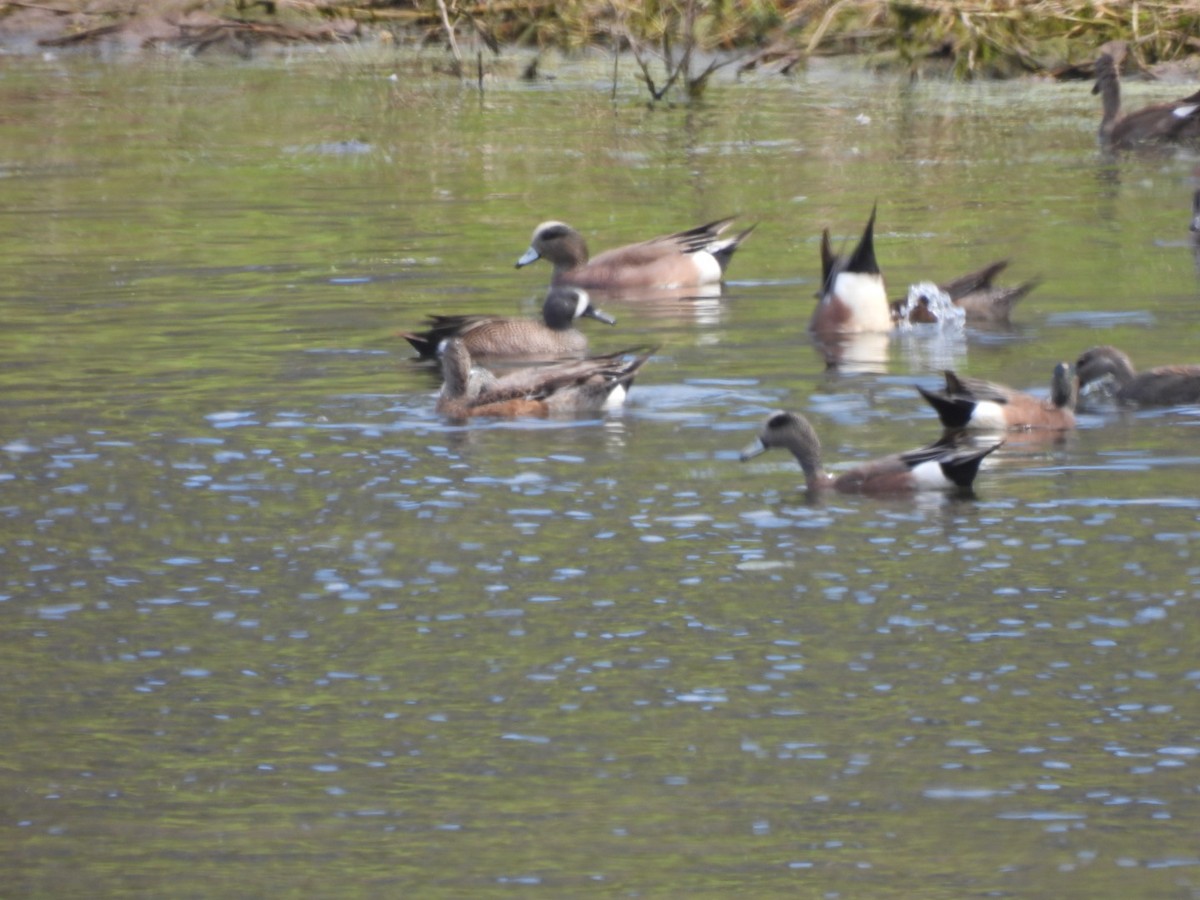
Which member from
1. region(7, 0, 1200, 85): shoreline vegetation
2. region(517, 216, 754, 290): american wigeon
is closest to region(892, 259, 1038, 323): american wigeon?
region(517, 216, 754, 290): american wigeon

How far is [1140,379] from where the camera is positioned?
1120cm

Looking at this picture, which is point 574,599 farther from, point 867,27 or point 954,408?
point 867,27

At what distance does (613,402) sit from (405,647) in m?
3.97

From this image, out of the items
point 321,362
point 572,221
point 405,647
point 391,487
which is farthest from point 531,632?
point 572,221

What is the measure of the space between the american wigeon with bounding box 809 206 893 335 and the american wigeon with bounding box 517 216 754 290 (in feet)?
6.61

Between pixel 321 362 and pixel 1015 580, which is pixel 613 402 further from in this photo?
pixel 1015 580

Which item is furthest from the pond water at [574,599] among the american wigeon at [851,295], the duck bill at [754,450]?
the american wigeon at [851,295]

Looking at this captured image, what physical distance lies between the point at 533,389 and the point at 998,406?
6.91 ft

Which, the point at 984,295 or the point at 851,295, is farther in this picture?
the point at 984,295

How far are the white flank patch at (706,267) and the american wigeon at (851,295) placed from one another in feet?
6.69

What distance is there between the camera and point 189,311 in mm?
14391

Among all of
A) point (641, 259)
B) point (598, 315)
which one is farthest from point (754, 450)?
point (641, 259)

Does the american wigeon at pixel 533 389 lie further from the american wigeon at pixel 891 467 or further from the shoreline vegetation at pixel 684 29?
the shoreline vegetation at pixel 684 29

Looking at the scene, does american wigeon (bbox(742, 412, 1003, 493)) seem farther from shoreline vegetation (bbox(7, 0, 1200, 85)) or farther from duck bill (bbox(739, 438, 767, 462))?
shoreline vegetation (bbox(7, 0, 1200, 85))
